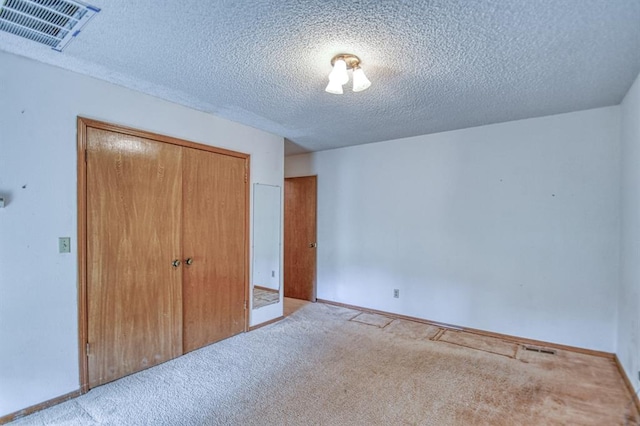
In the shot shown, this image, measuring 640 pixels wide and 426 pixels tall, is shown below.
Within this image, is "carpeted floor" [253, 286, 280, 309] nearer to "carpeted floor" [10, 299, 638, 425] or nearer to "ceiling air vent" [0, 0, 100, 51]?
"carpeted floor" [10, 299, 638, 425]

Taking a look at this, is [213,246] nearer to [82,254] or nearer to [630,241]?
[82,254]

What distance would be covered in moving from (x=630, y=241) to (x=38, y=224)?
4451mm

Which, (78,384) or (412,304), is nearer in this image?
(78,384)

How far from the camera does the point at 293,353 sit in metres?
3.02

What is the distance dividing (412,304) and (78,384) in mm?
3457

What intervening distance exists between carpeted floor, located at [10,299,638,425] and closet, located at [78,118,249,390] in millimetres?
221

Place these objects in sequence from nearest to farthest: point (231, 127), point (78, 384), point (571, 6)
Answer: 1. point (571, 6)
2. point (78, 384)
3. point (231, 127)

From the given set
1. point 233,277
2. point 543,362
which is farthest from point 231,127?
point 543,362

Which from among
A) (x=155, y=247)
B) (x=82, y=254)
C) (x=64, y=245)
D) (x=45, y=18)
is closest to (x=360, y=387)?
(x=155, y=247)

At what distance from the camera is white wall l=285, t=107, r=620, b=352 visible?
119 inches

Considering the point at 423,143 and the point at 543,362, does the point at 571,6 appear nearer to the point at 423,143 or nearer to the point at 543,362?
the point at 423,143

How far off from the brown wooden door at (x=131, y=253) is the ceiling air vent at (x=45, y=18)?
0.72 meters

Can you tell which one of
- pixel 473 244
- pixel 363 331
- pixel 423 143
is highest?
pixel 423 143

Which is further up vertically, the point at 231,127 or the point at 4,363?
the point at 231,127
